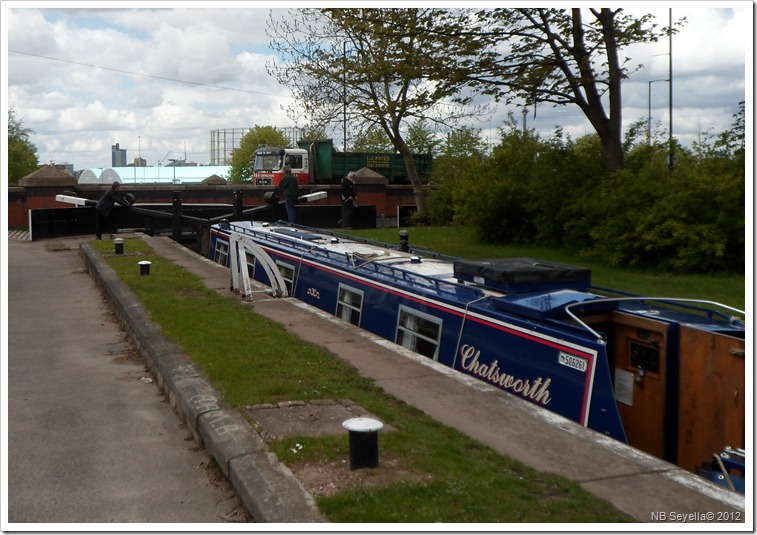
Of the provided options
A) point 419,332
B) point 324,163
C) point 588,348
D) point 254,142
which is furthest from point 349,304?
point 254,142

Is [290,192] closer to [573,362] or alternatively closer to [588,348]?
[573,362]

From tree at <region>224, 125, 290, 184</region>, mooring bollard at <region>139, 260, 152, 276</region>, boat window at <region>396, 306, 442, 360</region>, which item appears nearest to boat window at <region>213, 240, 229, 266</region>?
mooring bollard at <region>139, 260, 152, 276</region>

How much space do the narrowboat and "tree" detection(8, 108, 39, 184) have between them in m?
45.5

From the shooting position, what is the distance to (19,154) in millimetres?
54812

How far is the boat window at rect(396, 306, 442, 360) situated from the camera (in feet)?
31.8

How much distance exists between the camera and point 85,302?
14359 millimetres

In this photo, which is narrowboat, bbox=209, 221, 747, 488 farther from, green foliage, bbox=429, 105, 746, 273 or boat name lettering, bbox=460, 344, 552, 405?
green foliage, bbox=429, 105, 746, 273

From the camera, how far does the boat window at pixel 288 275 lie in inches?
557

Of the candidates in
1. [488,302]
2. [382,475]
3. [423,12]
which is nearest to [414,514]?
[382,475]

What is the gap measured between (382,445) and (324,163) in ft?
117

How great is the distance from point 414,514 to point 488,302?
4437 millimetres

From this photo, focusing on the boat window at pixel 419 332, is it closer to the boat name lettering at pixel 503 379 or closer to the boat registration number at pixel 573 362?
the boat name lettering at pixel 503 379

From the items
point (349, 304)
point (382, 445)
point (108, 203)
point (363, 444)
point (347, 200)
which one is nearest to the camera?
point (363, 444)

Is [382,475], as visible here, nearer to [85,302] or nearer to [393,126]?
[85,302]
